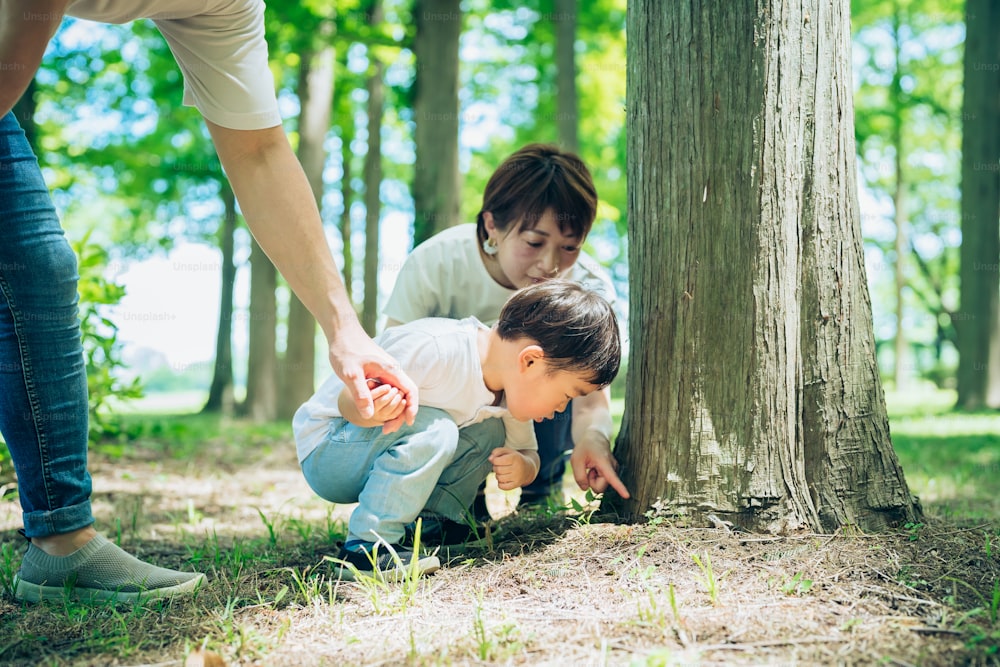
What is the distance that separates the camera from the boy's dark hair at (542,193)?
9.64 ft

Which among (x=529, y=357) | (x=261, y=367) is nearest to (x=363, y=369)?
(x=529, y=357)

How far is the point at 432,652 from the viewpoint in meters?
1.65

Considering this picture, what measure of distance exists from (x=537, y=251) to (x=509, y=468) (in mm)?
850

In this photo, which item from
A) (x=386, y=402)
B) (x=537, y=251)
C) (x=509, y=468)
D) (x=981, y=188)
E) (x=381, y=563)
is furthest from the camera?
(x=981, y=188)

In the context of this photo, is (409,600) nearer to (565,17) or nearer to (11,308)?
(11,308)

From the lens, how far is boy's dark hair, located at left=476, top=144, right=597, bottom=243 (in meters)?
2.94

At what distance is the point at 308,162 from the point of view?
9.63 m

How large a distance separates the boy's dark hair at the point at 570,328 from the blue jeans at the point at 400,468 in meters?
0.36

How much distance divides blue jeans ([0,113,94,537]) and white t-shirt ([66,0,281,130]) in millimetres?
443

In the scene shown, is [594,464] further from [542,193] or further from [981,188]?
[981,188]

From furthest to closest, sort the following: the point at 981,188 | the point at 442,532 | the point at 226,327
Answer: the point at 226,327 → the point at 981,188 → the point at 442,532

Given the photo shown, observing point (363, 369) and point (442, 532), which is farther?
point (442, 532)

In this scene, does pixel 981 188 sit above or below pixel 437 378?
above

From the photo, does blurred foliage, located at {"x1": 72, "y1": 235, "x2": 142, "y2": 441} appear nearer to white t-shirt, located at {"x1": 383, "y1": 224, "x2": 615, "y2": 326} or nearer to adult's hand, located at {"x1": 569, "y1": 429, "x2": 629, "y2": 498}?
white t-shirt, located at {"x1": 383, "y1": 224, "x2": 615, "y2": 326}
